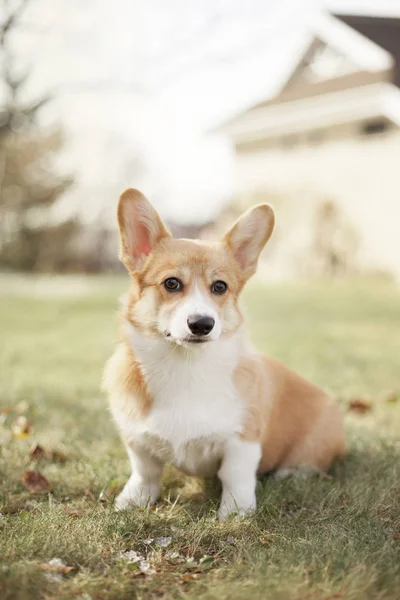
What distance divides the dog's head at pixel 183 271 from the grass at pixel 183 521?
2.45ft

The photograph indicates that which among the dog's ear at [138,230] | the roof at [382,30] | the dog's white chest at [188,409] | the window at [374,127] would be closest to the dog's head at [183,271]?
the dog's ear at [138,230]

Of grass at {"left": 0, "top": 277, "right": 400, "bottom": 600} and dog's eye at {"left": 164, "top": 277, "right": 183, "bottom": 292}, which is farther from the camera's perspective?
dog's eye at {"left": 164, "top": 277, "right": 183, "bottom": 292}

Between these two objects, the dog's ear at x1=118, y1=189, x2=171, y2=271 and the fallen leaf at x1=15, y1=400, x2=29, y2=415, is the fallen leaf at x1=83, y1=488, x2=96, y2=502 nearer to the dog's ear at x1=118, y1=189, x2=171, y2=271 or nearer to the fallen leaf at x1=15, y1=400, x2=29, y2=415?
the dog's ear at x1=118, y1=189, x2=171, y2=271

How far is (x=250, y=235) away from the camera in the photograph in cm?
290

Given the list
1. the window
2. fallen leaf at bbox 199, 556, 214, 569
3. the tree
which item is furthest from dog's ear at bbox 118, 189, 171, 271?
the tree

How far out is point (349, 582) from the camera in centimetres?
196

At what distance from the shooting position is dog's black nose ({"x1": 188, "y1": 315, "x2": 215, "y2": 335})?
7.89 feet

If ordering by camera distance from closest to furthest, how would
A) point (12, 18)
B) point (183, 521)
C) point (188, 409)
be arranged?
1. point (183, 521)
2. point (188, 409)
3. point (12, 18)

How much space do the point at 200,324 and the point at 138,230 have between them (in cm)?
62

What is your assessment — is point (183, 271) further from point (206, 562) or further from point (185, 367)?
point (206, 562)

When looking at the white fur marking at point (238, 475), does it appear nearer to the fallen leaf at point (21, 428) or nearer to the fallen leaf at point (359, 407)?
the fallen leaf at point (21, 428)

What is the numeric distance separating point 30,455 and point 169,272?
4.61 feet

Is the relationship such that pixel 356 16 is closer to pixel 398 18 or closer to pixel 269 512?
pixel 398 18

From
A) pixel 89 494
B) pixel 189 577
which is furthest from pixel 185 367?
pixel 189 577
